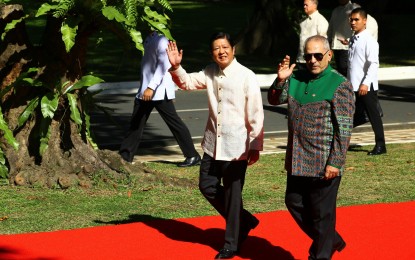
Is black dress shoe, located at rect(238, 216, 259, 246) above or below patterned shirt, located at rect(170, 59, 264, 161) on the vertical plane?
below

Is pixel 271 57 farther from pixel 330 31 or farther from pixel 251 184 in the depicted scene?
pixel 251 184

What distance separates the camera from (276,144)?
1509 cm

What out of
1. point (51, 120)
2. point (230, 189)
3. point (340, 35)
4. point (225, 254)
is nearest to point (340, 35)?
point (340, 35)

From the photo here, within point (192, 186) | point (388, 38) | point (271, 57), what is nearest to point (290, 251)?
point (192, 186)

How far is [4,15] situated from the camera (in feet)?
36.6

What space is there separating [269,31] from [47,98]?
19054mm

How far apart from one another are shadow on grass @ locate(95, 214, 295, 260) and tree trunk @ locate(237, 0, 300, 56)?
19.8m

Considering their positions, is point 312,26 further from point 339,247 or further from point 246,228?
point 339,247

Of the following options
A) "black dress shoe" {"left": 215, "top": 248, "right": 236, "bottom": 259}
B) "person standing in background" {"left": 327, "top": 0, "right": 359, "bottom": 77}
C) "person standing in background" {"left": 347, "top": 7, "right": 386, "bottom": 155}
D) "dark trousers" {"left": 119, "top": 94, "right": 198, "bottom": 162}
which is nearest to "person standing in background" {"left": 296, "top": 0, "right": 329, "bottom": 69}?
"person standing in background" {"left": 327, "top": 0, "right": 359, "bottom": 77}

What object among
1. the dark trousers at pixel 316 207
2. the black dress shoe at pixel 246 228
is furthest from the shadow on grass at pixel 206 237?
the dark trousers at pixel 316 207

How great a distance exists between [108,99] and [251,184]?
9.63 meters

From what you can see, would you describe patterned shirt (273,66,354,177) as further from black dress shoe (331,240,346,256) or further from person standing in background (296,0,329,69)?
person standing in background (296,0,329,69)

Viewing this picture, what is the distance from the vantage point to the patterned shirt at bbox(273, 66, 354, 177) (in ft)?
24.8

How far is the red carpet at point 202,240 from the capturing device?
8.46 metres
